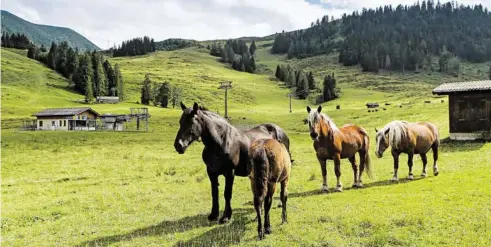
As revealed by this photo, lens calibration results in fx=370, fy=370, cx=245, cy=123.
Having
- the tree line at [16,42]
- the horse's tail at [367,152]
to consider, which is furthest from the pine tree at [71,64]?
the horse's tail at [367,152]

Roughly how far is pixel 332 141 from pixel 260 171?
6.18m

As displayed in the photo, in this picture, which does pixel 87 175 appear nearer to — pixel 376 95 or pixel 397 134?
pixel 397 134

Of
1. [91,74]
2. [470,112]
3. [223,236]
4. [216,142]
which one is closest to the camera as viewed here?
[223,236]

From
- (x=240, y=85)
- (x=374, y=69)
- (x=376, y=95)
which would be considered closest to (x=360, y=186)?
(x=376, y=95)

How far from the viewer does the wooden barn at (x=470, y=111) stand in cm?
3069

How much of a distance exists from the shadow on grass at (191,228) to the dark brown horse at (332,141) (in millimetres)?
4365

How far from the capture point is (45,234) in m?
11.2

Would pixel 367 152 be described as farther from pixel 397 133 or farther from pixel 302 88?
pixel 302 88

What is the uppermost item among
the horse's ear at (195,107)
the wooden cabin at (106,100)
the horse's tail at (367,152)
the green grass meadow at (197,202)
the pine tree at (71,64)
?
the pine tree at (71,64)

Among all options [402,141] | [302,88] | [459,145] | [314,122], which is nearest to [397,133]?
[402,141]

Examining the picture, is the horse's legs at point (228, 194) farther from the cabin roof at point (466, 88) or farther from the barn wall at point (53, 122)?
the barn wall at point (53, 122)

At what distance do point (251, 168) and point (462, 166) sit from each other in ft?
50.6

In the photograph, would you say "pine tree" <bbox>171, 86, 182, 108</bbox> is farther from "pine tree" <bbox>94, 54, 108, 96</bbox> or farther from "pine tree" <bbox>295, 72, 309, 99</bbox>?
"pine tree" <bbox>295, 72, 309, 99</bbox>

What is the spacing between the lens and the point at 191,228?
10750 millimetres
